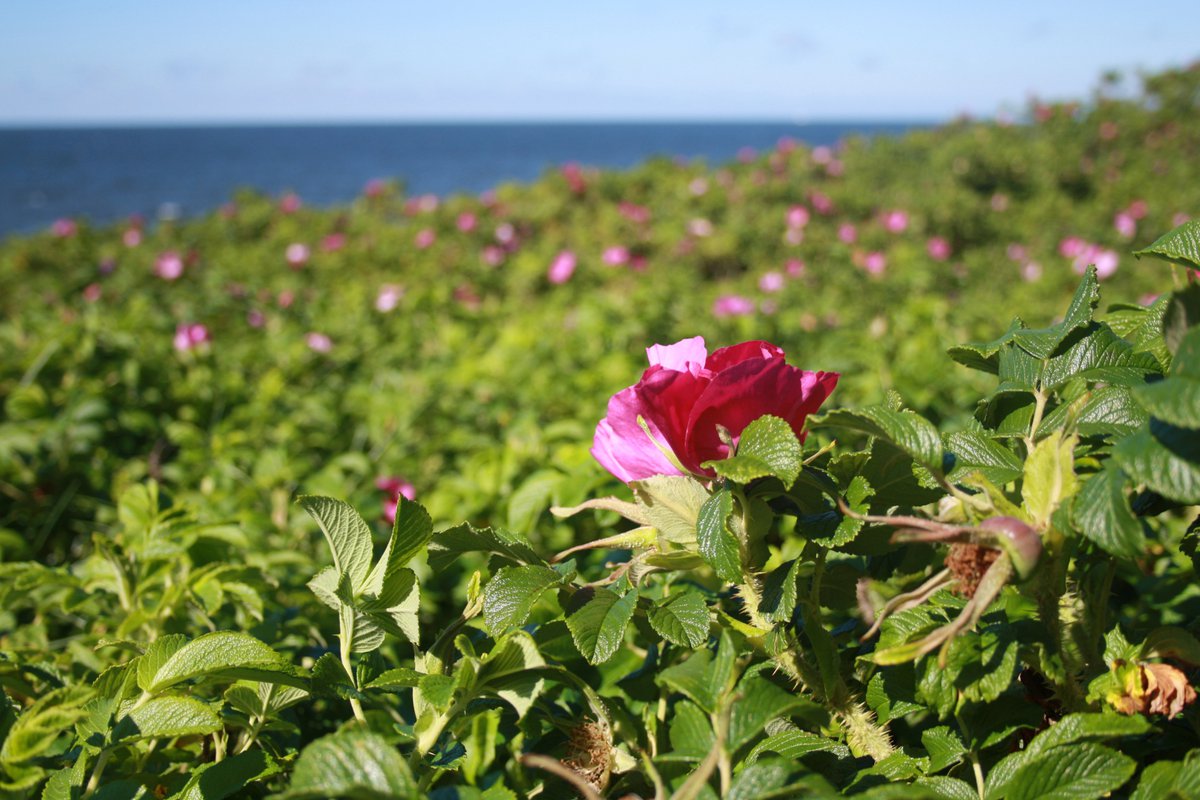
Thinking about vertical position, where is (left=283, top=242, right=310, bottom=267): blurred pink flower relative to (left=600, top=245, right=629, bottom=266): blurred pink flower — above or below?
below

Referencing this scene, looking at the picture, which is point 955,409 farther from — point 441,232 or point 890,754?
point 441,232

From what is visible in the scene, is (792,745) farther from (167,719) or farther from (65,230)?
(65,230)

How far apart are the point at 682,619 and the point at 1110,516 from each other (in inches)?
10.7

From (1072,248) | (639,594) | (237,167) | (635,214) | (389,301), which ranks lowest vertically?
(389,301)

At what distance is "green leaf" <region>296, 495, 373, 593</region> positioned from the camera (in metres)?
0.62

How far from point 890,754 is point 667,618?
0.19 metres

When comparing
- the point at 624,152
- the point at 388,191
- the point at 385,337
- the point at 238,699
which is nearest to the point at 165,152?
the point at 624,152

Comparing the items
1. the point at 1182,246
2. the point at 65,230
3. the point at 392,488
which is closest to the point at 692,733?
the point at 1182,246

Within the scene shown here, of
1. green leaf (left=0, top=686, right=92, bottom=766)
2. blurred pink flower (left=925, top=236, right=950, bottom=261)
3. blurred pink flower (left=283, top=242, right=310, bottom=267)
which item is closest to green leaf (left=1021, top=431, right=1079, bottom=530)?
green leaf (left=0, top=686, right=92, bottom=766)

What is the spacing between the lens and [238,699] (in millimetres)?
615

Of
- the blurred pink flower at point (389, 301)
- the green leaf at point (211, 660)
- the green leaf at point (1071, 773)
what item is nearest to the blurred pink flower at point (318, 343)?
the blurred pink flower at point (389, 301)

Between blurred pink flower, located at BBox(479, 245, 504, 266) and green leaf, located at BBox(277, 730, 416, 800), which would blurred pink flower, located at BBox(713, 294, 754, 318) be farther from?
green leaf, located at BBox(277, 730, 416, 800)

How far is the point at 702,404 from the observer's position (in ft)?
2.00

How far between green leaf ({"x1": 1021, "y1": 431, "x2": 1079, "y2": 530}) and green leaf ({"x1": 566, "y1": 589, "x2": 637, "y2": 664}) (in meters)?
0.26
